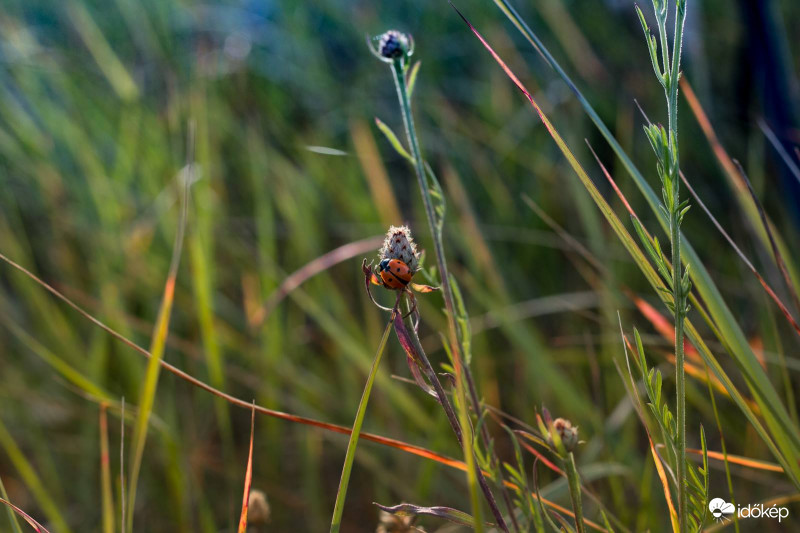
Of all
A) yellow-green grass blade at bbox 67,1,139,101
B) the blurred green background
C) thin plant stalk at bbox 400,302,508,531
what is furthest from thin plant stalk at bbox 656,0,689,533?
yellow-green grass blade at bbox 67,1,139,101

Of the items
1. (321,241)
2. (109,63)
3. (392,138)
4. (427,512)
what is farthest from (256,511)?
(109,63)

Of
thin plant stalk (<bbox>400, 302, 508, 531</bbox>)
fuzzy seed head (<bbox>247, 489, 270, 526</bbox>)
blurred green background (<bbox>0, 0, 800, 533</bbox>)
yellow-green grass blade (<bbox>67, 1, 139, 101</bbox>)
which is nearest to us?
thin plant stalk (<bbox>400, 302, 508, 531</bbox>)

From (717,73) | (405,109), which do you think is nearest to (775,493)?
(405,109)

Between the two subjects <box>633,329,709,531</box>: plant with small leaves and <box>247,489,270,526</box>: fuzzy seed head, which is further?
<box>247,489,270,526</box>: fuzzy seed head

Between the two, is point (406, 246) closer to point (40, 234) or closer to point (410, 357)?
point (410, 357)

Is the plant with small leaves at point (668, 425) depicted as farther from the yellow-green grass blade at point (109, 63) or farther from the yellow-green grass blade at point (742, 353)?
the yellow-green grass blade at point (109, 63)

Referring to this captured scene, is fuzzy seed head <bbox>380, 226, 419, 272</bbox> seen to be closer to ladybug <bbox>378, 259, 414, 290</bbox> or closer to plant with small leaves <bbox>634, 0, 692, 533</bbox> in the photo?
ladybug <bbox>378, 259, 414, 290</bbox>

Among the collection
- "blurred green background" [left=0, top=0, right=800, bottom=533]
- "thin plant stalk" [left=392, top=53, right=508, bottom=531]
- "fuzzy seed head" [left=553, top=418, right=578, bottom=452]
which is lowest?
"blurred green background" [left=0, top=0, right=800, bottom=533]

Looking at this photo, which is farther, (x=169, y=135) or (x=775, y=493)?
(x=169, y=135)
